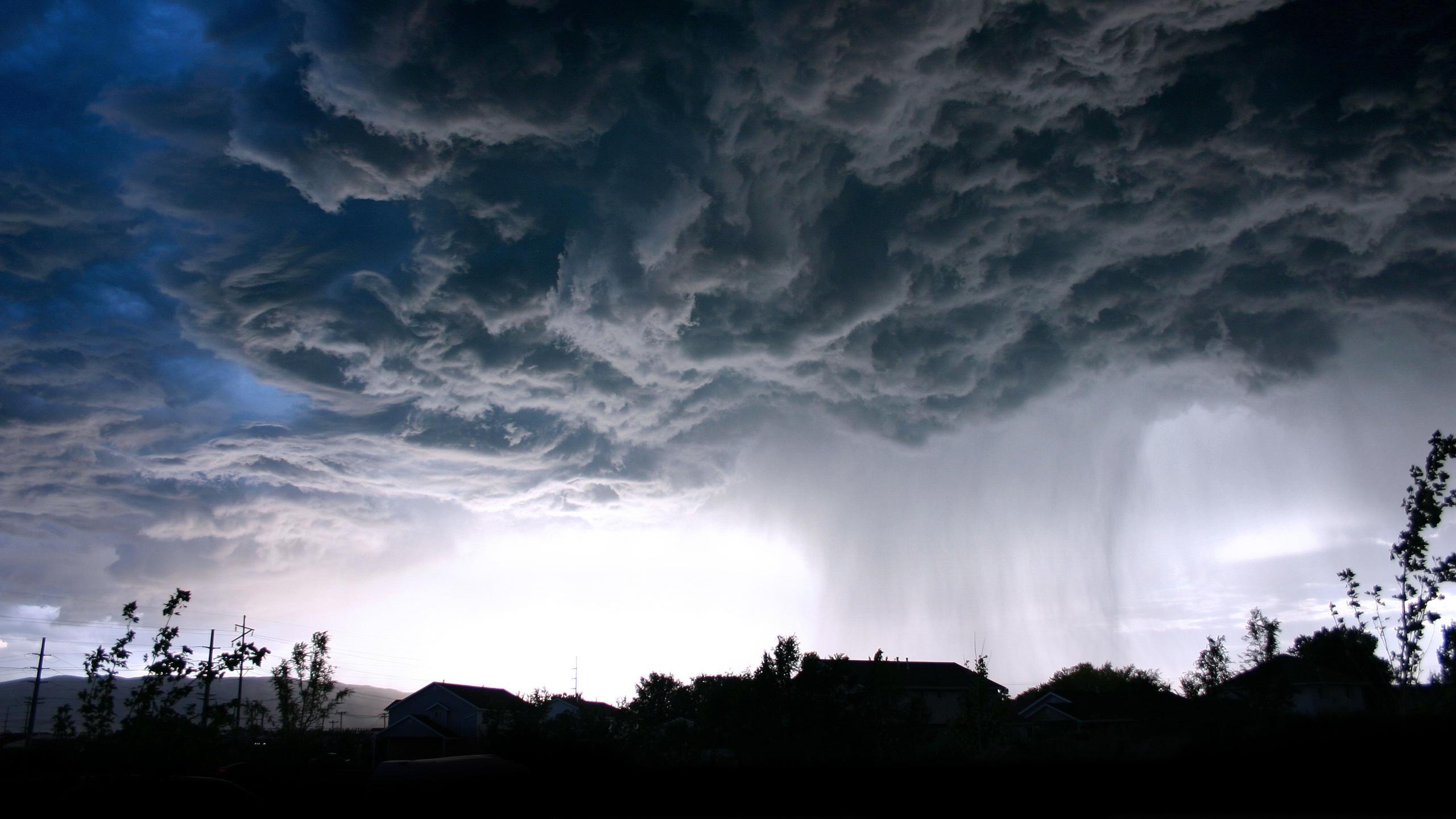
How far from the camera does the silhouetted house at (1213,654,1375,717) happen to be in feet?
95.1

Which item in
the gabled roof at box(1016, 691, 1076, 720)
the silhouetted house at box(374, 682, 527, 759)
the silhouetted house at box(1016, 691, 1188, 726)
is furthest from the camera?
the silhouetted house at box(374, 682, 527, 759)

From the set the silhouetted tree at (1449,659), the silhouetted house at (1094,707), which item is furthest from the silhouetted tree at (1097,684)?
the silhouetted tree at (1449,659)

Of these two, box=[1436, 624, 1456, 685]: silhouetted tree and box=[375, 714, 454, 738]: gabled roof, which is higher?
box=[1436, 624, 1456, 685]: silhouetted tree

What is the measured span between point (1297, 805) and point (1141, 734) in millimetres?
7631

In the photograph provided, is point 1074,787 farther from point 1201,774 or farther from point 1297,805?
point 1297,805

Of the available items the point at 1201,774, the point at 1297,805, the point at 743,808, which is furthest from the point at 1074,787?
the point at 743,808

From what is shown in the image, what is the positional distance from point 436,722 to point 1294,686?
54.3 meters

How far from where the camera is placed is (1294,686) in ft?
117

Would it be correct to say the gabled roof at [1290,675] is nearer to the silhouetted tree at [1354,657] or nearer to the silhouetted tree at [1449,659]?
the silhouetted tree at [1354,657]

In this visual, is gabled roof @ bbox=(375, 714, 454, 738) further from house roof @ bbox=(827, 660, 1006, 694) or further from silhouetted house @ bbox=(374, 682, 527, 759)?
house roof @ bbox=(827, 660, 1006, 694)

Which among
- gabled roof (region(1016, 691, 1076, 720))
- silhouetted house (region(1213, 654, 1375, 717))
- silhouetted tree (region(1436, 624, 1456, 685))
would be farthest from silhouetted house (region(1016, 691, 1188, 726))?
silhouetted tree (region(1436, 624, 1456, 685))

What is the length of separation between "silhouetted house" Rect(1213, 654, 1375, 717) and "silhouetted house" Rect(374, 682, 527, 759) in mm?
40008

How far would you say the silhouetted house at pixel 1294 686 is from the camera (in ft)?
95.1

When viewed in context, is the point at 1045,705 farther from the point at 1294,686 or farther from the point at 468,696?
the point at 468,696
